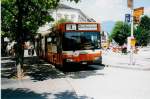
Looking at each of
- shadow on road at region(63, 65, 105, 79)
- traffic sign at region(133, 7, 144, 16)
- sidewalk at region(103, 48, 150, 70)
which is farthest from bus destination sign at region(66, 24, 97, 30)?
traffic sign at region(133, 7, 144, 16)

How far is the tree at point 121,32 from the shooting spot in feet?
408

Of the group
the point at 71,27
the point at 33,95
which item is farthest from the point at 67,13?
the point at 33,95

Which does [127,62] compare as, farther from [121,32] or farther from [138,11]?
[121,32]

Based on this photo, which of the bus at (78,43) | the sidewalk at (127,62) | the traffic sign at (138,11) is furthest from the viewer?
the traffic sign at (138,11)

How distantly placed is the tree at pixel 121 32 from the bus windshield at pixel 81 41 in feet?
333

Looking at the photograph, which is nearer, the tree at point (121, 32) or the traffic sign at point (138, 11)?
the traffic sign at point (138, 11)

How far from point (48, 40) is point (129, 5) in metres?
6.79

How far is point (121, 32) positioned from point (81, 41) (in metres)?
103

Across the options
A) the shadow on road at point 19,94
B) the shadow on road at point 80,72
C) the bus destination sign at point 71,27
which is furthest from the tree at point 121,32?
the shadow on road at point 19,94

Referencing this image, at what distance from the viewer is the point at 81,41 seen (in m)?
22.6

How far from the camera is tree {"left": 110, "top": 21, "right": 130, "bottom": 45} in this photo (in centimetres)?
12431

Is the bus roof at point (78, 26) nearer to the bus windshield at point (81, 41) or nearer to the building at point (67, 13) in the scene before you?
the bus windshield at point (81, 41)

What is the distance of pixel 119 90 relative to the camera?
1313 cm

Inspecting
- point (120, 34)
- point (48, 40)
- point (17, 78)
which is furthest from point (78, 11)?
point (17, 78)
